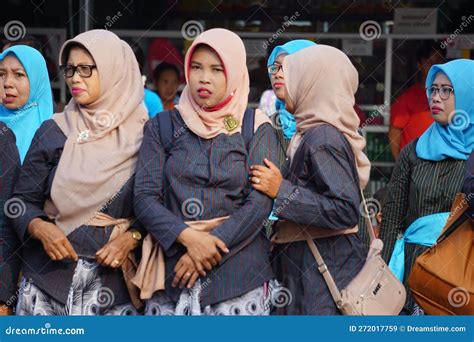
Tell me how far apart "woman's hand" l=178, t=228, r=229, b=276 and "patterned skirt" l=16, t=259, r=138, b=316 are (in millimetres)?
A: 462

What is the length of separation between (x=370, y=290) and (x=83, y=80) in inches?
58.4

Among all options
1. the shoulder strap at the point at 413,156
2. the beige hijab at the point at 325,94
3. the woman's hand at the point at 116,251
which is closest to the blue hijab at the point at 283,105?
the shoulder strap at the point at 413,156

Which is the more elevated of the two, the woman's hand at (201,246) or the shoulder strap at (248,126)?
the shoulder strap at (248,126)

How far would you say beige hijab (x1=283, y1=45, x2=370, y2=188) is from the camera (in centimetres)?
405

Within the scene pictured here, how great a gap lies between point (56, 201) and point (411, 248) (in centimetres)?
177

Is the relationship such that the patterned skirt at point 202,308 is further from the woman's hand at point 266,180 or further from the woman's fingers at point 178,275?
the woman's hand at point 266,180

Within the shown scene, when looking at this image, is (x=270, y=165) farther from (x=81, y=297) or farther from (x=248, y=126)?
(x=81, y=297)

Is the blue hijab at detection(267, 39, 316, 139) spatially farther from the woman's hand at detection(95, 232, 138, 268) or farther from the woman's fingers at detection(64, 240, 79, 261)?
the woman's fingers at detection(64, 240, 79, 261)

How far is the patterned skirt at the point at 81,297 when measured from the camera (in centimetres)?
409

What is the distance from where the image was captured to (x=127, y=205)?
4137mm

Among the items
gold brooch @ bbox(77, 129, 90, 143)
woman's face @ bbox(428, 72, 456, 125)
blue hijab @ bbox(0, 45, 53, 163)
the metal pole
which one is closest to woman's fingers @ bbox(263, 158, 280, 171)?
gold brooch @ bbox(77, 129, 90, 143)

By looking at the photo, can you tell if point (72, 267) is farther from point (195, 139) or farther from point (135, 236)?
point (195, 139)

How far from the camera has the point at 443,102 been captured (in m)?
4.88

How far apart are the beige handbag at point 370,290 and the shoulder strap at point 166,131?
2.24ft
